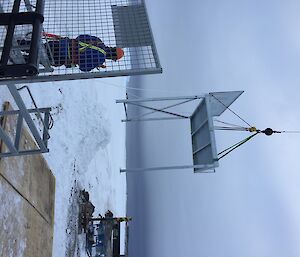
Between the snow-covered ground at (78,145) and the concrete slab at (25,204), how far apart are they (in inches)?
19.4

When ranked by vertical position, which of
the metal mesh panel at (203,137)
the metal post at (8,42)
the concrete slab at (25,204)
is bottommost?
the concrete slab at (25,204)

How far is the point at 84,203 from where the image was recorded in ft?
22.3

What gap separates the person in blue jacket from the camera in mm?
2904

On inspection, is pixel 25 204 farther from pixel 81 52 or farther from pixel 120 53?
pixel 120 53

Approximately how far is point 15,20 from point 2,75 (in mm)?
339

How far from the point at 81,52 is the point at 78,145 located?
3.95 m

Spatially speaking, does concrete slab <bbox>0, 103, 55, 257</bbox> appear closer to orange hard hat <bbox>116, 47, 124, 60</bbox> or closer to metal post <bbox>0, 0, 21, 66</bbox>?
orange hard hat <bbox>116, 47, 124, 60</bbox>

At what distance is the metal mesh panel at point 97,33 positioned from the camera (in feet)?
9.07

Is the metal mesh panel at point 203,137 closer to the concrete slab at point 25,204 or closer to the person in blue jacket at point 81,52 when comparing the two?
the concrete slab at point 25,204

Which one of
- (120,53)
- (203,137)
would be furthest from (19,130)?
(203,137)

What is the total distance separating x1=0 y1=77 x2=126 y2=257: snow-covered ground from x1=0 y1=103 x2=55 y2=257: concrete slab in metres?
0.49

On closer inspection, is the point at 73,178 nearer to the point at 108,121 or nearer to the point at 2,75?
the point at 108,121

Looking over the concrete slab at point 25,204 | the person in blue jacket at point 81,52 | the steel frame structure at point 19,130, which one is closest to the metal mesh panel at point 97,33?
the person in blue jacket at point 81,52

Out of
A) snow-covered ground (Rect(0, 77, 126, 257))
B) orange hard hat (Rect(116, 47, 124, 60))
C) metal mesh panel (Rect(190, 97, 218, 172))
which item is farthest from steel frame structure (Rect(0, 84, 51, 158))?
metal mesh panel (Rect(190, 97, 218, 172))
